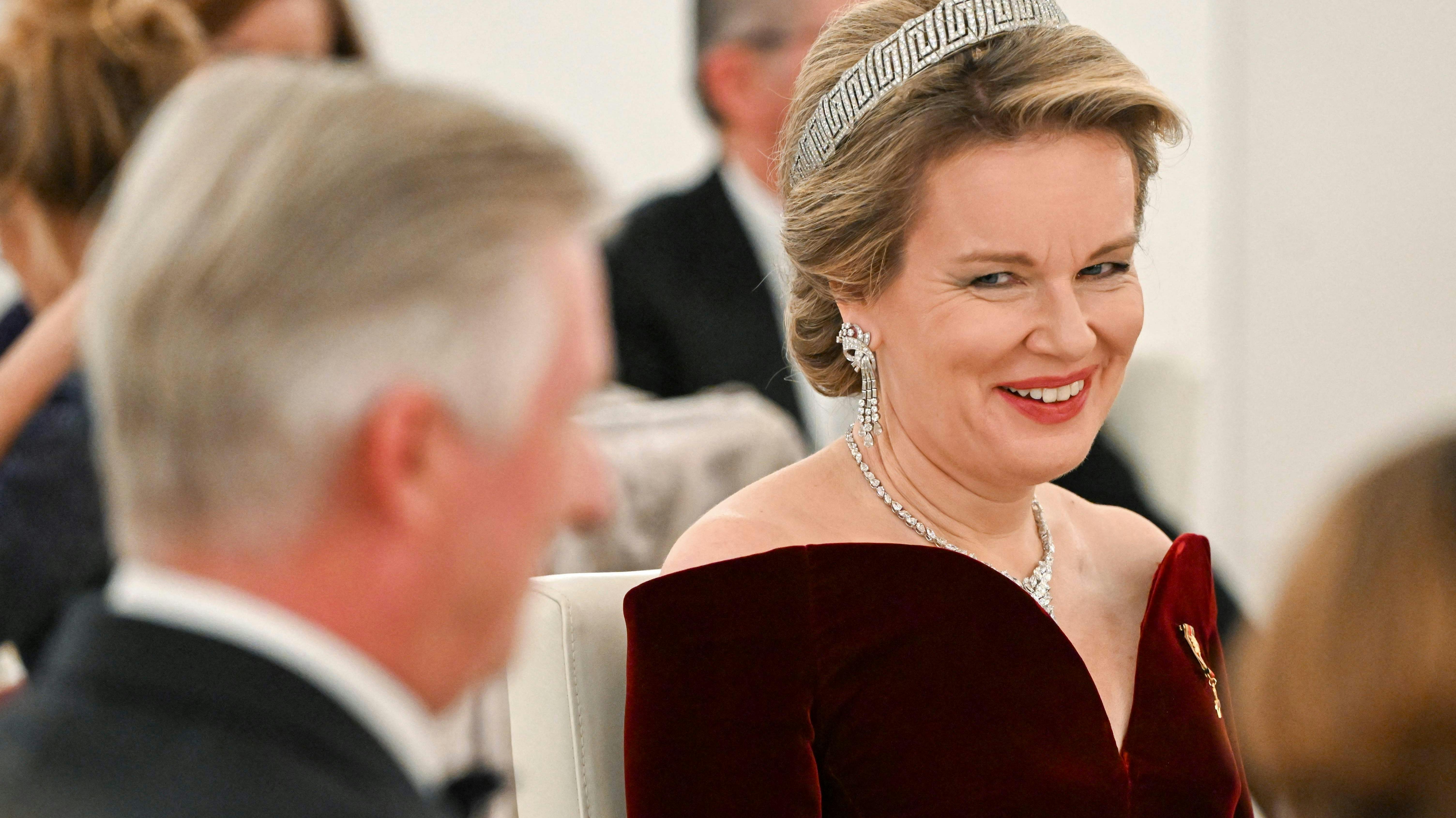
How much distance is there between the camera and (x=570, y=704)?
1.56 m

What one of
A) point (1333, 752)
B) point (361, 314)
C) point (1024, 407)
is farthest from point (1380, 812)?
point (1024, 407)

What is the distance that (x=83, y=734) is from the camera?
749 millimetres

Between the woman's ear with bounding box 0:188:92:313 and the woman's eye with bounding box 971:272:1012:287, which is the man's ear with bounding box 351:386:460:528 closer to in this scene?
the woman's eye with bounding box 971:272:1012:287

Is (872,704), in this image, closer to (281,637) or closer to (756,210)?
(281,637)

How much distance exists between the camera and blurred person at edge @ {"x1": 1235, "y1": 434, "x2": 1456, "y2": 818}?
0.81 m

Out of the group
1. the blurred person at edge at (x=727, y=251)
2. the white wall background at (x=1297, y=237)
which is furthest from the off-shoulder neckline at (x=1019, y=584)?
the white wall background at (x=1297, y=237)

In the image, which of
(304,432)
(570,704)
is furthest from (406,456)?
(570,704)

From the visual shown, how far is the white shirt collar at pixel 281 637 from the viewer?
2.58 ft

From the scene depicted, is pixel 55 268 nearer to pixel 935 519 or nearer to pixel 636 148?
pixel 935 519

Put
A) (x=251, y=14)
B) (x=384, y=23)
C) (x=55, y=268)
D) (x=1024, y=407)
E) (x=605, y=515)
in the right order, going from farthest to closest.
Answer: (x=384, y=23), (x=251, y=14), (x=55, y=268), (x=1024, y=407), (x=605, y=515)

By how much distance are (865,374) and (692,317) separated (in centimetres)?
147

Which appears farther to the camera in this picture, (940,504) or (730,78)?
(730,78)

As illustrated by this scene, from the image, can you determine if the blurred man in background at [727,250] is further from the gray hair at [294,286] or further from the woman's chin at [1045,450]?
the gray hair at [294,286]

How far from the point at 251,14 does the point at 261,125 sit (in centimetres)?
207
